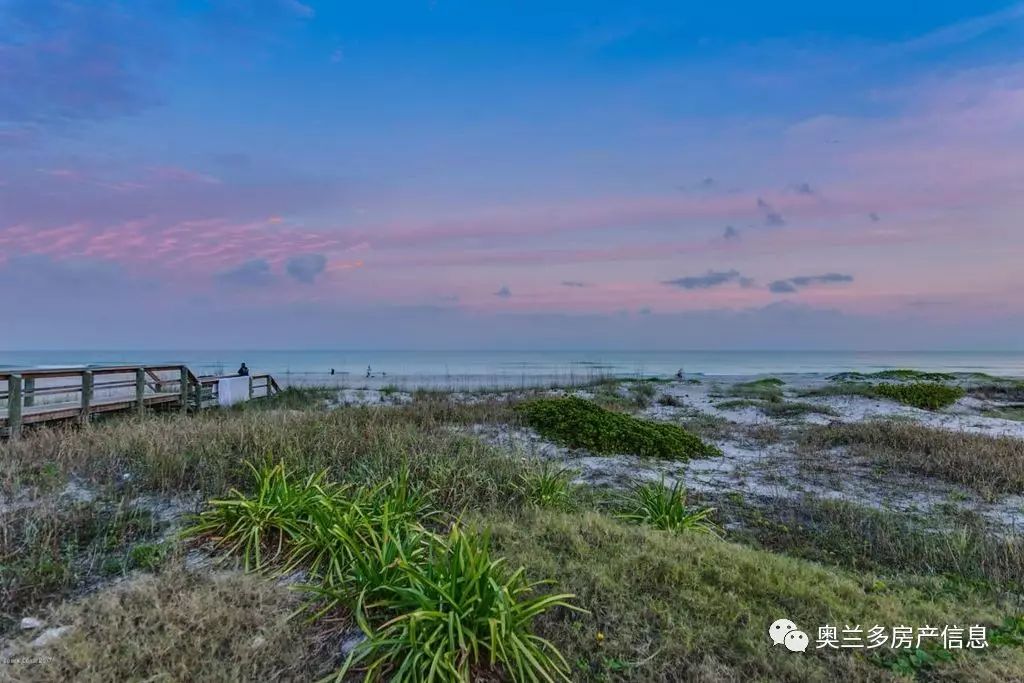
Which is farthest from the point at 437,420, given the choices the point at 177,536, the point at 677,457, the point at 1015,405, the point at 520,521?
the point at 1015,405

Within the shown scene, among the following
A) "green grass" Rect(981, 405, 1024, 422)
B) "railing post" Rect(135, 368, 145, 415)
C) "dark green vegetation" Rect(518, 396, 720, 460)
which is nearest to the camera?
"dark green vegetation" Rect(518, 396, 720, 460)

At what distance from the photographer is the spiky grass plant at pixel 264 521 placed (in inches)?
180

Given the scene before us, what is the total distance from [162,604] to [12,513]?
8.63 feet

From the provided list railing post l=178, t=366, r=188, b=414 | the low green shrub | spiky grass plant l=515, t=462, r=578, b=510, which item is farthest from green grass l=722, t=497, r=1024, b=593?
railing post l=178, t=366, r=188, b=414

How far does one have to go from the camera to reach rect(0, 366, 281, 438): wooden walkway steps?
10289 millimetres

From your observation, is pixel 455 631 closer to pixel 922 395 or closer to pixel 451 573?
pixel 451 573

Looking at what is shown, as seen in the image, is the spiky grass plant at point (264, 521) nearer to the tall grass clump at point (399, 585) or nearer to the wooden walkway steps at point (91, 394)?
the tall grass clump at point (399, 585)

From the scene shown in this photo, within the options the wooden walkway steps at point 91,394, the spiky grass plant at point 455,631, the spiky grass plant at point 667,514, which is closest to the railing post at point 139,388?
the wooden walkway steps at point 91,394

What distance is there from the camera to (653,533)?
17.6ft

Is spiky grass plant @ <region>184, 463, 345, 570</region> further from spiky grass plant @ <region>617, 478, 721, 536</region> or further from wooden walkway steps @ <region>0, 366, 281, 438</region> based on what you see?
wooden walkway steps @ <region>0, 366, 281, 438</region>

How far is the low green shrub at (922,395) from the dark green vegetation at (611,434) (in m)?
11.4

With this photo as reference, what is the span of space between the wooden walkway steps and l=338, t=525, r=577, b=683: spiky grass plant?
31.1ft

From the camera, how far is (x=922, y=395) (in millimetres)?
18312

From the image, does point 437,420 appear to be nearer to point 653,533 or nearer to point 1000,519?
point 653,533
